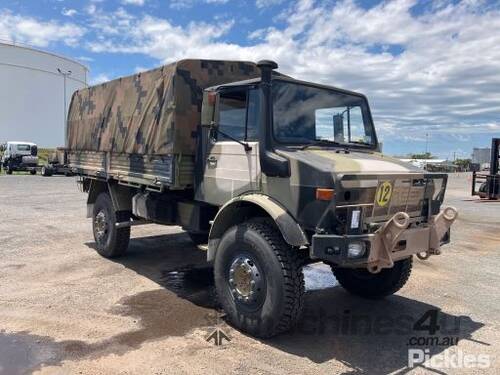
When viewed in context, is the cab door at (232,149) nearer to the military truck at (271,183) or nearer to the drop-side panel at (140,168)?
the military truck at (271,183)

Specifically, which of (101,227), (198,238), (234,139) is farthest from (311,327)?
(101,227)

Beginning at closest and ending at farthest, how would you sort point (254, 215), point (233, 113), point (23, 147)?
1. point (254, 215)
2. point (233, 113)
3. point (23, 147)

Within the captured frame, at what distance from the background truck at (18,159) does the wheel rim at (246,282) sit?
103 ft

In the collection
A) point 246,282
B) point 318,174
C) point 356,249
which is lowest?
point 246,282

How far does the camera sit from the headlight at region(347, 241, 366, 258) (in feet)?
14.0

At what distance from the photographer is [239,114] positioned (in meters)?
5.35

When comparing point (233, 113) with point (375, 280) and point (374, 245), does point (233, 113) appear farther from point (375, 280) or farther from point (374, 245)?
point (375, 280)

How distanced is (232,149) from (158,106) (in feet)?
5.13

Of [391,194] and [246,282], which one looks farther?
[246,282]

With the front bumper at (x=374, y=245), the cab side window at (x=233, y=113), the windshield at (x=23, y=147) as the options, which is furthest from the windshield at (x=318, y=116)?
the windshield at (x=23, y=147)

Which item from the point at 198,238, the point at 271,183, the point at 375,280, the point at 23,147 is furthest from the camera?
the point at 23,147

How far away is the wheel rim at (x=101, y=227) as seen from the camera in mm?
8023

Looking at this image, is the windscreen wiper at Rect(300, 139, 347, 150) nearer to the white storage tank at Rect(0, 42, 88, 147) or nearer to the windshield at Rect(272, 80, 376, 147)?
the windshield at Rect(272, 80, 376, 147)

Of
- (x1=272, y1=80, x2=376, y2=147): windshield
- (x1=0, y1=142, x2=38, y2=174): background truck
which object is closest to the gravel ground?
(x1=272, y1=80, x2=376, y2=147): windshield
